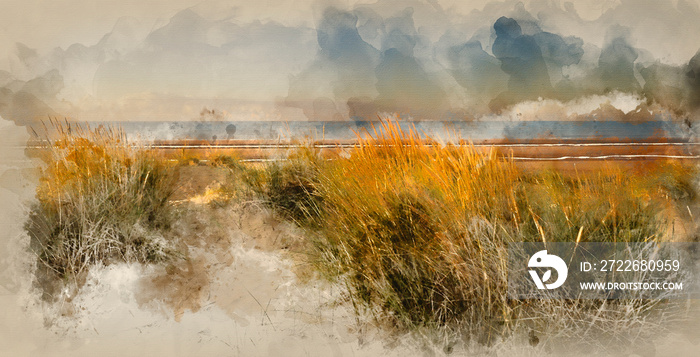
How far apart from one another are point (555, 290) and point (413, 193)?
1047 mm

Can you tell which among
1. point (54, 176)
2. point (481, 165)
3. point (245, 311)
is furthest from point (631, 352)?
point (54, 176)

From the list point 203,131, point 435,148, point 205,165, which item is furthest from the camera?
point 203,131

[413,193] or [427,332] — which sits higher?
[413,193]

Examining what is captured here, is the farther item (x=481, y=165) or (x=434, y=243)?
(x=481, y=165)

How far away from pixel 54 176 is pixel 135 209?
780mm

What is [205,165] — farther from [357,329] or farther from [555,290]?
[555,290]

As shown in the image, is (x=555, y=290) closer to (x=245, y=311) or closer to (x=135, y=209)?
(x=245, y=311)

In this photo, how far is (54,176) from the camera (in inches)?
177

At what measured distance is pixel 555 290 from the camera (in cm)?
291

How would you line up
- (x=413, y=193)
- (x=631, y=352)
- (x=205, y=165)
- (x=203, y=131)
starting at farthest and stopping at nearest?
(x=203, y=131), (x=205, y=165), (x=413, y=193), (x=631, y=352)

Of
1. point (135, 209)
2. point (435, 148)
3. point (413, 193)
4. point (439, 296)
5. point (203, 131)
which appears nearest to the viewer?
point (439, 296)

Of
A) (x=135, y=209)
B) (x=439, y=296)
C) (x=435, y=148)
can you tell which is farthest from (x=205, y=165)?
(x=439, y=296)

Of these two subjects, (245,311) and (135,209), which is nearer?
(245,311)

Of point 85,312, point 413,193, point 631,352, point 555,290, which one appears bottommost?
point 85,312
